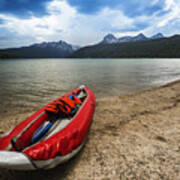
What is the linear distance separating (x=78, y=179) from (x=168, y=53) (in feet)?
627

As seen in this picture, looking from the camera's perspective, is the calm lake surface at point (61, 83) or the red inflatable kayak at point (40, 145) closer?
the red inflatable kayak at point (40, 145)

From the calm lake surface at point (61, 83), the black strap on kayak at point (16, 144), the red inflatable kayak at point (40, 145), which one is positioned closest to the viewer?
the red inflatable kayak at point (40, 145)

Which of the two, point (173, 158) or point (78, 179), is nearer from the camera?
point (78, 179)

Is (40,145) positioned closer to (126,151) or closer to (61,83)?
(126,151)

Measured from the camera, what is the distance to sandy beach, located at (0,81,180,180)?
2781 mm

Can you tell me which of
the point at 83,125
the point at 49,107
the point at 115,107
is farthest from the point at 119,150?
the point at 115,107

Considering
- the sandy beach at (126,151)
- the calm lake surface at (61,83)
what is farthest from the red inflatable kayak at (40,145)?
the calm lake surface at (61,83)

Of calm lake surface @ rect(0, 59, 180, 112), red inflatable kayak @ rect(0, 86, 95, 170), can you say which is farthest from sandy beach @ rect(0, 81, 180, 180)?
calm lake surface @ rect(0, 59, 180, 112)

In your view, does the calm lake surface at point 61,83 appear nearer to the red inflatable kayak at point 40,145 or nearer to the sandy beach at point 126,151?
the sandy beach at point 126,151

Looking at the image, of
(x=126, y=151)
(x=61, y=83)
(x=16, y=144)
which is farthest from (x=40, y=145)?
(x=61, y=83)

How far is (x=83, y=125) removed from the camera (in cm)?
368

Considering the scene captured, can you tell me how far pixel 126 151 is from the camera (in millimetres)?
3477

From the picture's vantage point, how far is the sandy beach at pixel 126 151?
9.12 ft

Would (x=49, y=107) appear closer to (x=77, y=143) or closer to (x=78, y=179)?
(x=77, y=143)
